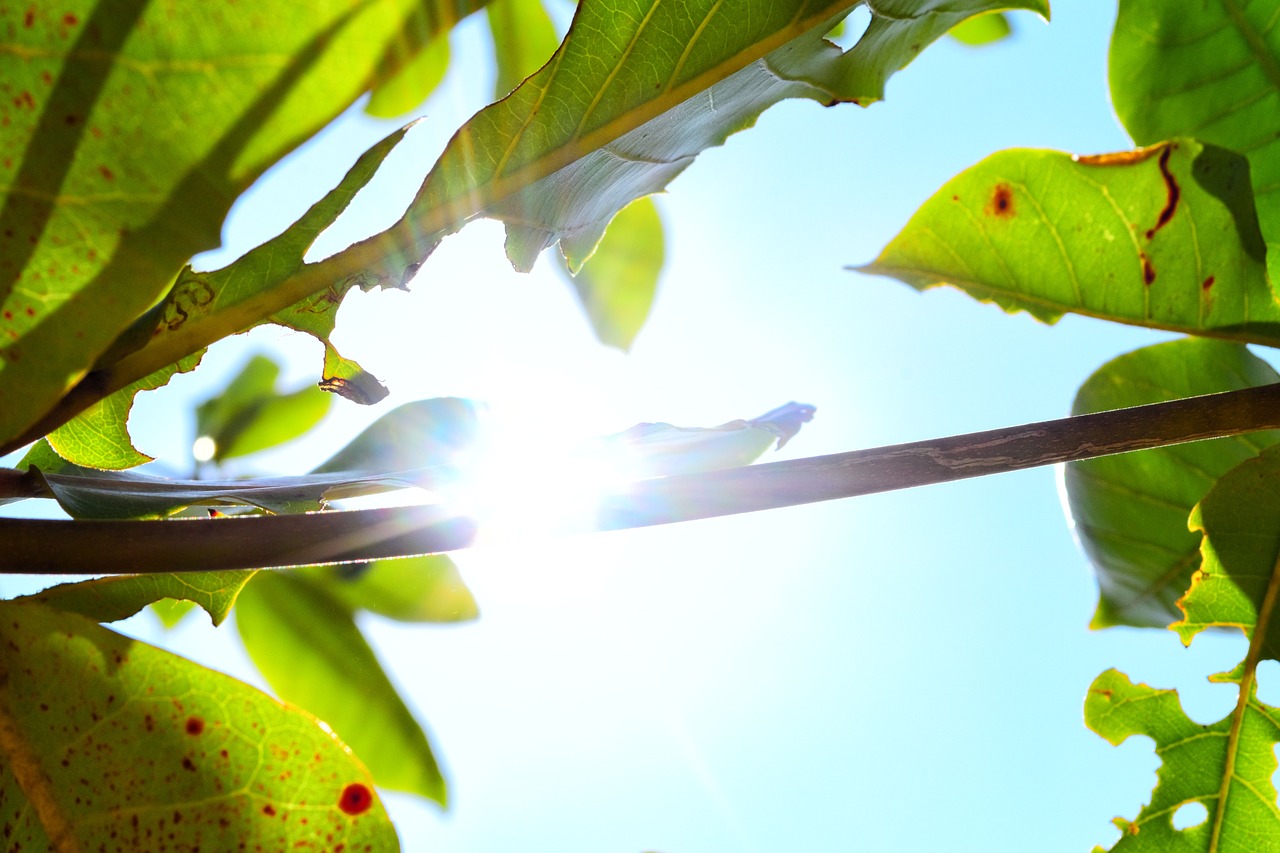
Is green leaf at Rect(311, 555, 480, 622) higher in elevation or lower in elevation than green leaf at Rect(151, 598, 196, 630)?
higher

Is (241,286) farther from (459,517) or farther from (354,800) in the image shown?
(354,800)

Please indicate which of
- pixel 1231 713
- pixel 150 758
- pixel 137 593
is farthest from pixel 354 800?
pixel 1231 713

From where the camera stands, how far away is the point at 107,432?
663mm

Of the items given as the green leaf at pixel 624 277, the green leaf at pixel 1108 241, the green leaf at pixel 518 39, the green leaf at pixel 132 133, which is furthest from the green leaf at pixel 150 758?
the green leaf at pixel 518 39

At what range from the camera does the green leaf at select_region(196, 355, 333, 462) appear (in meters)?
1.67

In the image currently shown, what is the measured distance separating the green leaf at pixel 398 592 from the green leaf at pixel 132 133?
93 centimetres

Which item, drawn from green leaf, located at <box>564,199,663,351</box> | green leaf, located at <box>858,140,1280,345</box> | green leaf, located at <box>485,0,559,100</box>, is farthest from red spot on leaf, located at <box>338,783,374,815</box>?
green leaf, located at <box>485,0,559,100</box>

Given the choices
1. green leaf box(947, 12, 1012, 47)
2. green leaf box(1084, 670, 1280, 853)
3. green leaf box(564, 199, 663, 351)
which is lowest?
green leaf box(1084, 670, 1280, 853)

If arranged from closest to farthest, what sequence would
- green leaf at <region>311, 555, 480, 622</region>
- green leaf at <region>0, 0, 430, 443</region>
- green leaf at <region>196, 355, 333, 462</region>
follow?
green leaf at <region>0, 0, 430, 443</region> → green leaf at <region>311, 555, 480, 622</region> → green leaf at <region>196, 355, 333, 462</region>

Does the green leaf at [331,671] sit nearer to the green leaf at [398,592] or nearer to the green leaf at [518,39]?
the green leaf at [398,592]

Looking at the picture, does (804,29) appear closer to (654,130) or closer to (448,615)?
(654,130)

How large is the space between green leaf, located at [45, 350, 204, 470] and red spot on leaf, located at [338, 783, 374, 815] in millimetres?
321

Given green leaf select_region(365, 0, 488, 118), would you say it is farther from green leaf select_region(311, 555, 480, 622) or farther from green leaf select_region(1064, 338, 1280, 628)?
green leaf select_region(311, 555, 480, 622)

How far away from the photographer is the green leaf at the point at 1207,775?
2.97ft
